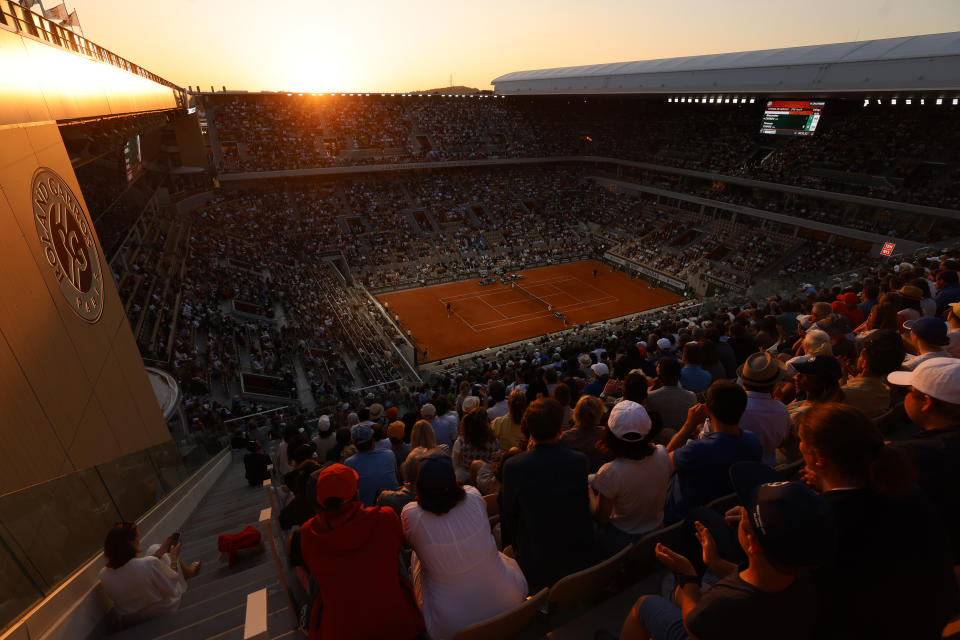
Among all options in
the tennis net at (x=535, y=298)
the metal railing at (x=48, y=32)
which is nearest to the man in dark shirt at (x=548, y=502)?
the metal railing at (x=48, y=32)

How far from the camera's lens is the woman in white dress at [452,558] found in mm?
2842

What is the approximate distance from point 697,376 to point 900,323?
3889 mm

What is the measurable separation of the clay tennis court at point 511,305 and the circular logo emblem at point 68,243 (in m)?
18.1

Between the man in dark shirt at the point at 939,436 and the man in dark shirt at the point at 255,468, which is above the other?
the man in dark shirt at the point at 939,436

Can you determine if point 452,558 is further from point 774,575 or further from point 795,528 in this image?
point 795,528

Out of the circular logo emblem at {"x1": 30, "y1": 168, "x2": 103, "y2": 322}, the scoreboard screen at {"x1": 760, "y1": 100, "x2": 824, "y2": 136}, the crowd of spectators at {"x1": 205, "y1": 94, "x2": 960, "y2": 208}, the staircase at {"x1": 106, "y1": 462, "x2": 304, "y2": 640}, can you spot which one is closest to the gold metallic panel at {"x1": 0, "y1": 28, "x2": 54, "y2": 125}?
the circular logo emblem at {"x1": 30, "y1": 168, "x2": 103, "y2": 322}

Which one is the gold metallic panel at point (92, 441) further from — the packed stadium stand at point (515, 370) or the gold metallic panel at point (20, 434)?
the gold metallic panel at point (20, 434)

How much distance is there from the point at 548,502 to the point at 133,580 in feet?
12.9

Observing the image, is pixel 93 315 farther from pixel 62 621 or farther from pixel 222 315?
pixel 222 315

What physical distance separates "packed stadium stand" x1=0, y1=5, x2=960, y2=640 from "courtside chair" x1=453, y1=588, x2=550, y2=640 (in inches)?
1.3

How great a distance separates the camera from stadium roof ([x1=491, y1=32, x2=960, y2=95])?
24656 mm

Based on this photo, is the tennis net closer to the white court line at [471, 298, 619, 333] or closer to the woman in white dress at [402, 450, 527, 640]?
the white court line at [471, 298, 619, 333]

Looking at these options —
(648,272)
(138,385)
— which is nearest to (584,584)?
(138,385)

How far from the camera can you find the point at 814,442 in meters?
2.33
